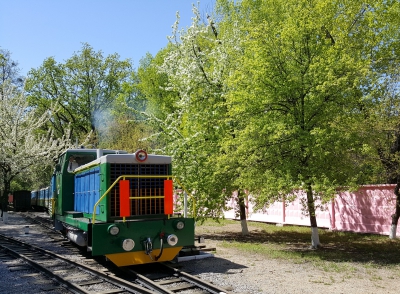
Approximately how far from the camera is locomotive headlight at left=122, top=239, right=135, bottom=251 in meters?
7.69

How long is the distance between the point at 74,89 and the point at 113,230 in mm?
34373

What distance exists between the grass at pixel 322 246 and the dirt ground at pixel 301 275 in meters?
0.15

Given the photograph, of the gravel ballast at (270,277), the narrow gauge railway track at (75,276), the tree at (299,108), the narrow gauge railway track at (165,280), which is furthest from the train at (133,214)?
the tree at (299,108)

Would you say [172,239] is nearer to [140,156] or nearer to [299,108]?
[140,156]

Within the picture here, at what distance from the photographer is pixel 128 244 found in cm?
773

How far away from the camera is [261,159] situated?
1157 centimetres

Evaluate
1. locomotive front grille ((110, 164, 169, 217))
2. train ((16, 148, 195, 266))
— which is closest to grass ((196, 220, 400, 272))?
train ((16, 148, 195, 266))

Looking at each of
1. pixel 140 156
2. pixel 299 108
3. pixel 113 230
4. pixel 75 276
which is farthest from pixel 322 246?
pixel 75 276

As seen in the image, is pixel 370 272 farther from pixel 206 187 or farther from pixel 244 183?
pixel 206 187

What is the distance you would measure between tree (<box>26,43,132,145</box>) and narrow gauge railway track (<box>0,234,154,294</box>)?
29.1m

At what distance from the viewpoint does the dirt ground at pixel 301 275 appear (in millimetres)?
7133

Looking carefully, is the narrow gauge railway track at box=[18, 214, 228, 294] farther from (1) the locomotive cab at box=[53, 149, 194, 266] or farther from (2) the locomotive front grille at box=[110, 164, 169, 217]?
(2) the locomotive front grille at box=[110, 164, 169, 217]

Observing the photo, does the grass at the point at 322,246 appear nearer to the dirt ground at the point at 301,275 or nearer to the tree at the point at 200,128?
the dirt ground at the point at 301,275

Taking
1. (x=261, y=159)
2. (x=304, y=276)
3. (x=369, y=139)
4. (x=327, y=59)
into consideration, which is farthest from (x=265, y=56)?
(x=304, y=276)
